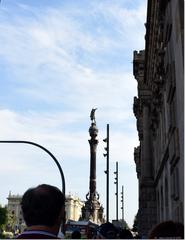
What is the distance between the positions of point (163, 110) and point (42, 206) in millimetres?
22392

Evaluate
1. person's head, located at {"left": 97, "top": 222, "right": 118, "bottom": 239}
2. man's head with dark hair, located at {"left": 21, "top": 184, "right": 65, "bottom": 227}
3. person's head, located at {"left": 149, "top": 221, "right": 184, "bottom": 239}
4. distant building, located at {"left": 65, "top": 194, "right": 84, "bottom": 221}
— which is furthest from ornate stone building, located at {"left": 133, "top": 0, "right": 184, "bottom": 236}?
distant building, located at {"left": 65, "top": 194, "right": 84, "bottom": 221}

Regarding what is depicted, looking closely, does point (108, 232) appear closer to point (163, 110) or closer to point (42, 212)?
point (42, 212)

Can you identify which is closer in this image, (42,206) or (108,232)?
(42,206)

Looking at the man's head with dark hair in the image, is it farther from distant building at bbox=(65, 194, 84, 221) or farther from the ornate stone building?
distant building at bbox=(65, 194, 84, 221)

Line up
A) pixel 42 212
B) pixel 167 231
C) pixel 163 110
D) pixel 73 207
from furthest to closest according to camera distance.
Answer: pixel 73 207 < pixel 163 110 < pixel 167 231 < pixel 42 212

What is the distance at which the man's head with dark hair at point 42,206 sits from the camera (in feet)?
9.80

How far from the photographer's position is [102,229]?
7996 mm

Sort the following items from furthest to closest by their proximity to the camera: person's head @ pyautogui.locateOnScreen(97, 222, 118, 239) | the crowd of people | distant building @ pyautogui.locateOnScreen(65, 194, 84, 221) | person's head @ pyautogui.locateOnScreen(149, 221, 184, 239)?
1. distant building @ pyautogui.locateOnScreen(65, 194, 84, 221)
2. person's head @ pyautogui.locateOnScreen(97, 222, 118, 239)
3. person's head @ pyautogui.locateOnScreen(149, 221, 184, 239)
4. the crowd of people

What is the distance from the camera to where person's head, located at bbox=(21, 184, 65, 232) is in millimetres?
2986

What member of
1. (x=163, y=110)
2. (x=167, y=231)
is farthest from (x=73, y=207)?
(x=167, y=231)

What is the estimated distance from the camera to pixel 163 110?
25.0m

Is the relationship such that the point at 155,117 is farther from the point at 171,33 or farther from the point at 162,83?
the point at 171,33

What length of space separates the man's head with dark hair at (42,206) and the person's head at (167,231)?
957mm

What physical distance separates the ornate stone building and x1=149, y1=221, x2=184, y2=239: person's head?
10.3 meters
